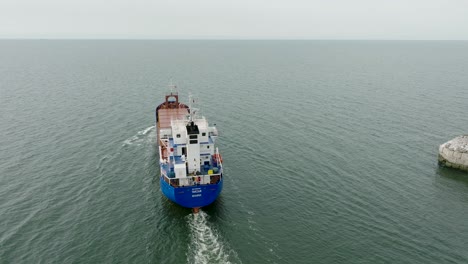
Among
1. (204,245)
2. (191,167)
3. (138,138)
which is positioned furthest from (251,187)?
(138,138)

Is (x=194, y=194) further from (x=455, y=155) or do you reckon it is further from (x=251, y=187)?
(x=455, y=155)

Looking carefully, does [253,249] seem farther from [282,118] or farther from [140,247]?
[282,118]

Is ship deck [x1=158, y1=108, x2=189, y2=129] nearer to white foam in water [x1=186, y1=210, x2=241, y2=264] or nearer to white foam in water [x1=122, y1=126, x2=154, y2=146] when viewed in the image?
white foam in water [x1=122, y1=126, x2=154, y2=146]

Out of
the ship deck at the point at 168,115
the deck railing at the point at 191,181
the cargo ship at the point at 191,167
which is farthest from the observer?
the ship deck at the point at 168,115

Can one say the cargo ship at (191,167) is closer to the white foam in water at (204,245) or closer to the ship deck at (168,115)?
the white foam in water at (204,245)

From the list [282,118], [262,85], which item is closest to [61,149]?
[282,118]

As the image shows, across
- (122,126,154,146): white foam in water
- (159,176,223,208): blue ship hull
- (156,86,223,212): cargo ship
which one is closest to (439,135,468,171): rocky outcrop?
(156,86,223,212): cargo ship

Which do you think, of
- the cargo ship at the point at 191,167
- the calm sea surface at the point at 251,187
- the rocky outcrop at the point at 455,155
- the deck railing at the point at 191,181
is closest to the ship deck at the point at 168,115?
the calm sea surface at the point at 251,187
